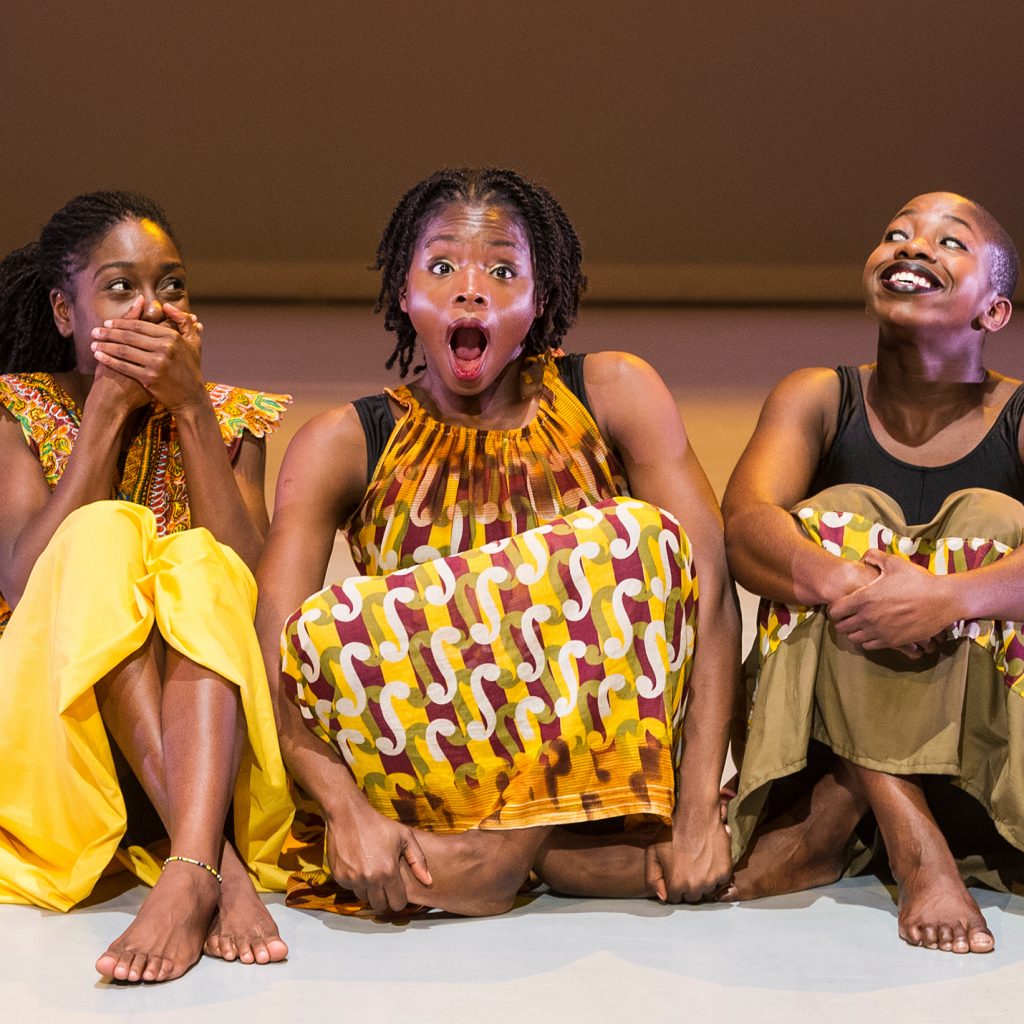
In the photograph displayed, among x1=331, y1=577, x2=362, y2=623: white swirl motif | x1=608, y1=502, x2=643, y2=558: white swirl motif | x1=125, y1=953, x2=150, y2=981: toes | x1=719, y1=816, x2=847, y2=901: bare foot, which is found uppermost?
x1=608, y1=502, x2=643, y2=558: white swirl motif

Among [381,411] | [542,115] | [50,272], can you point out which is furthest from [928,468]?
[542,115]

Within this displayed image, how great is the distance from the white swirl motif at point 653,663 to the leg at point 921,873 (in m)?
0.32

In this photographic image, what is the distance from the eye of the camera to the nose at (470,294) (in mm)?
2520

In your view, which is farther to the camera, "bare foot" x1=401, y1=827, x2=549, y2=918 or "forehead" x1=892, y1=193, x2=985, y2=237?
"forehead" x1=892, y1=193, x2=985, y2=237

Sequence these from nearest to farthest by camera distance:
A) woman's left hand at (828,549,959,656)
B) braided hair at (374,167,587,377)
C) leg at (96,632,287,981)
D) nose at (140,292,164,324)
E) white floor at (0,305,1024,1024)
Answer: white floor at (0,305,1024,1024) < leg at (96,632,287,981) < woman's left hand at (828,549,959,656) < braided hair at (374,167,587,377) < nose at (140,292,164,324)

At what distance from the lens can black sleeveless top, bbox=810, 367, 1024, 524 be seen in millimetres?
2564

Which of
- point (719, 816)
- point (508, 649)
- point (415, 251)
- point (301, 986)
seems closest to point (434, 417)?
point (415, 251)

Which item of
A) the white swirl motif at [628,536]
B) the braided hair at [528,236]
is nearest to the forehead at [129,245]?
the braided hair at [528,236]

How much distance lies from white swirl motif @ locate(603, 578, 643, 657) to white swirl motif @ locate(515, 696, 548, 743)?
0.12 meters

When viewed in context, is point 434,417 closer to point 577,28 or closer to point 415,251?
point 415,251

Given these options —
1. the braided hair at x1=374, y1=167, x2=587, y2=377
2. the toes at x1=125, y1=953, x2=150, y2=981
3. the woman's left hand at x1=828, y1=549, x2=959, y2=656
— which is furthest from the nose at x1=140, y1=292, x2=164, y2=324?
the woman's left hand at x1=828, y1=549, x2=959, y2=656

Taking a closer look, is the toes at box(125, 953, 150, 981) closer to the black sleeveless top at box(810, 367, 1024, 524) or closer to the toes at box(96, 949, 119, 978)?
the toes at box(96, 949, 119, 978)

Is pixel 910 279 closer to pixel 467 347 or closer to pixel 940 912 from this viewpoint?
pixel 467 347

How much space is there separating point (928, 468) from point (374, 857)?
3.50ft
